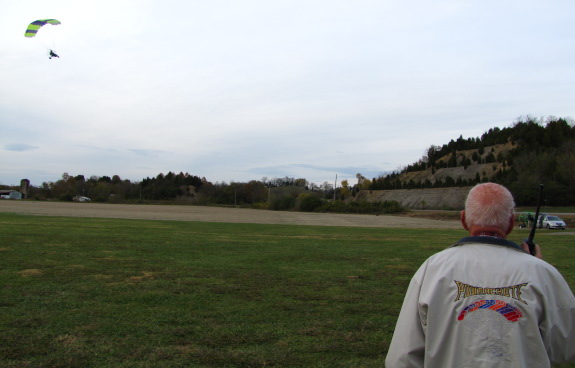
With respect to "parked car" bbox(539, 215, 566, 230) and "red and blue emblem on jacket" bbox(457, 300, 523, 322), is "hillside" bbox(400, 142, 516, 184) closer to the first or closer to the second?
"parked car" bbox(539, 215, 566, 230)

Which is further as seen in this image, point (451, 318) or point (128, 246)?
point (128, 246)

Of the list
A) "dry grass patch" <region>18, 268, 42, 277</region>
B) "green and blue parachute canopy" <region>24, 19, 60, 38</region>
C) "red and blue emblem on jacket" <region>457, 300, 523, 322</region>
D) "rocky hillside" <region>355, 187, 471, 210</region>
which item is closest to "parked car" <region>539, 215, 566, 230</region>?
"green and blue parachute canopy" <region>24, 19, 60, 38</region>

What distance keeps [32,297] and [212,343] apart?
3.79 meters

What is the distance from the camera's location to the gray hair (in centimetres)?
249

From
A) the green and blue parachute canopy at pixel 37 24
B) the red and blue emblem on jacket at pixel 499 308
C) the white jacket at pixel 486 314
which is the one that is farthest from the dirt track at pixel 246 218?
the red and blue emblem on jacket at pixel 499 308

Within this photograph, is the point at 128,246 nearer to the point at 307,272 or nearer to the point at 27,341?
the point at 307,272

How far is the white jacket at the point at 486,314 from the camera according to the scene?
86.6 inches

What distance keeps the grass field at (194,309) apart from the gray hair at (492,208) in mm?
2950

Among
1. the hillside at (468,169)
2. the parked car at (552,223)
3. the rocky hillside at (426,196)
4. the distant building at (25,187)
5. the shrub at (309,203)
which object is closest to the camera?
the parked car at (552,223)

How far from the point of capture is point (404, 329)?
7.79ft

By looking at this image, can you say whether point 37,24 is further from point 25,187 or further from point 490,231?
point 25,187

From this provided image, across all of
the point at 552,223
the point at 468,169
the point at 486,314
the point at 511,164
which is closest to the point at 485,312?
the point at 486,314

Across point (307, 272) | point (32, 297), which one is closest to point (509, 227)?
point (32, 297)

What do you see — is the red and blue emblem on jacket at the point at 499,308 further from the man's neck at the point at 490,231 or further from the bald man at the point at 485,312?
the man's neck at the point at 490,231
